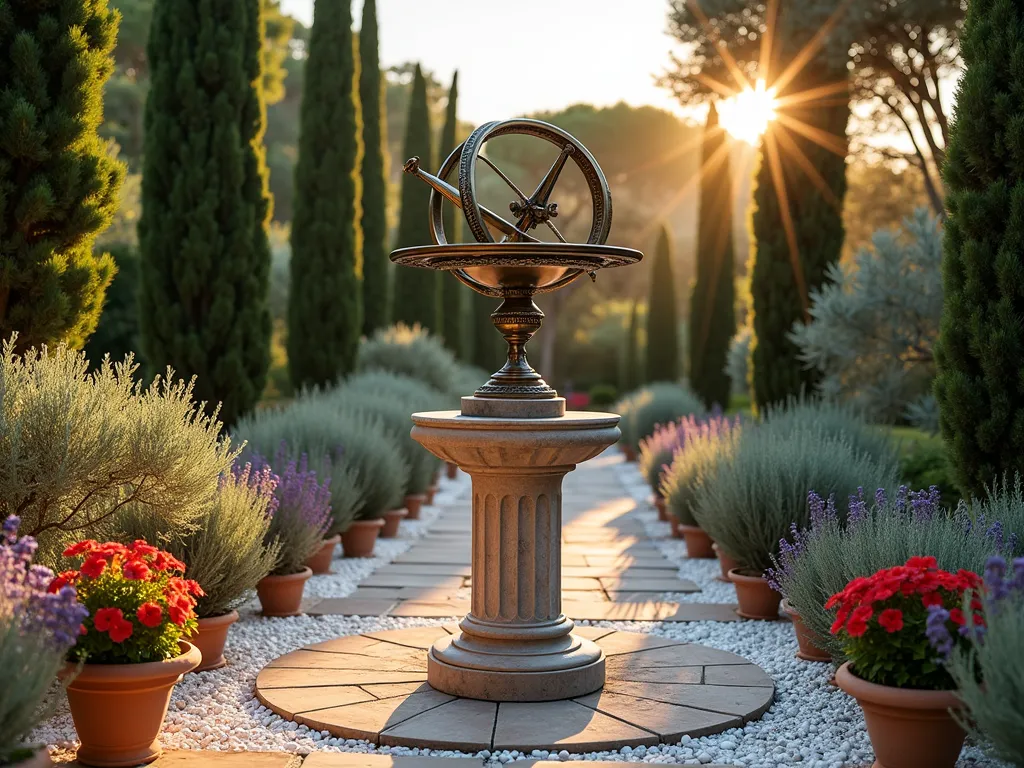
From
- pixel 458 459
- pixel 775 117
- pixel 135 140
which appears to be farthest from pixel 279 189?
pixel 458 459

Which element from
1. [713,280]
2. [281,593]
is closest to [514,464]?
[281,593]

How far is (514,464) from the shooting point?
4277 millimetres

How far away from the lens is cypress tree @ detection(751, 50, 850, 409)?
428 inches

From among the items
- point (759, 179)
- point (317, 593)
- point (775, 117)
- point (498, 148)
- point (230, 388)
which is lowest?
point (317, 593)

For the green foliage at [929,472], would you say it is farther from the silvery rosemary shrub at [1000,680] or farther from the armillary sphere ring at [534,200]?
the silvery rosemary shrub at [1000,680]

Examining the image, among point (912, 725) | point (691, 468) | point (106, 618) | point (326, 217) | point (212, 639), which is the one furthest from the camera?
point (326, 217)

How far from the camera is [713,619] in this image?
19.6 ft

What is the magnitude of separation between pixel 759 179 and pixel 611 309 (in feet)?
88.2

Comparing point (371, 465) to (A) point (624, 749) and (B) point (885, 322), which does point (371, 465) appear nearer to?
(A) point (624, 749)

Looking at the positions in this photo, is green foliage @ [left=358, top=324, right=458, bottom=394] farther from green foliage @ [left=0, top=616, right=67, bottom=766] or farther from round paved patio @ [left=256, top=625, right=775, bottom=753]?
green foliage @ [left=0, top=616, right=67, bottom=766]

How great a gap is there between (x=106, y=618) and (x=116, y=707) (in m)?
0.32

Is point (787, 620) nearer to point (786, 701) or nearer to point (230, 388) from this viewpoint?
point (786, 701)

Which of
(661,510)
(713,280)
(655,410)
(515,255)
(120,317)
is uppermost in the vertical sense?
(713,280)

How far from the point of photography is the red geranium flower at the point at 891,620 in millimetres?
3332
